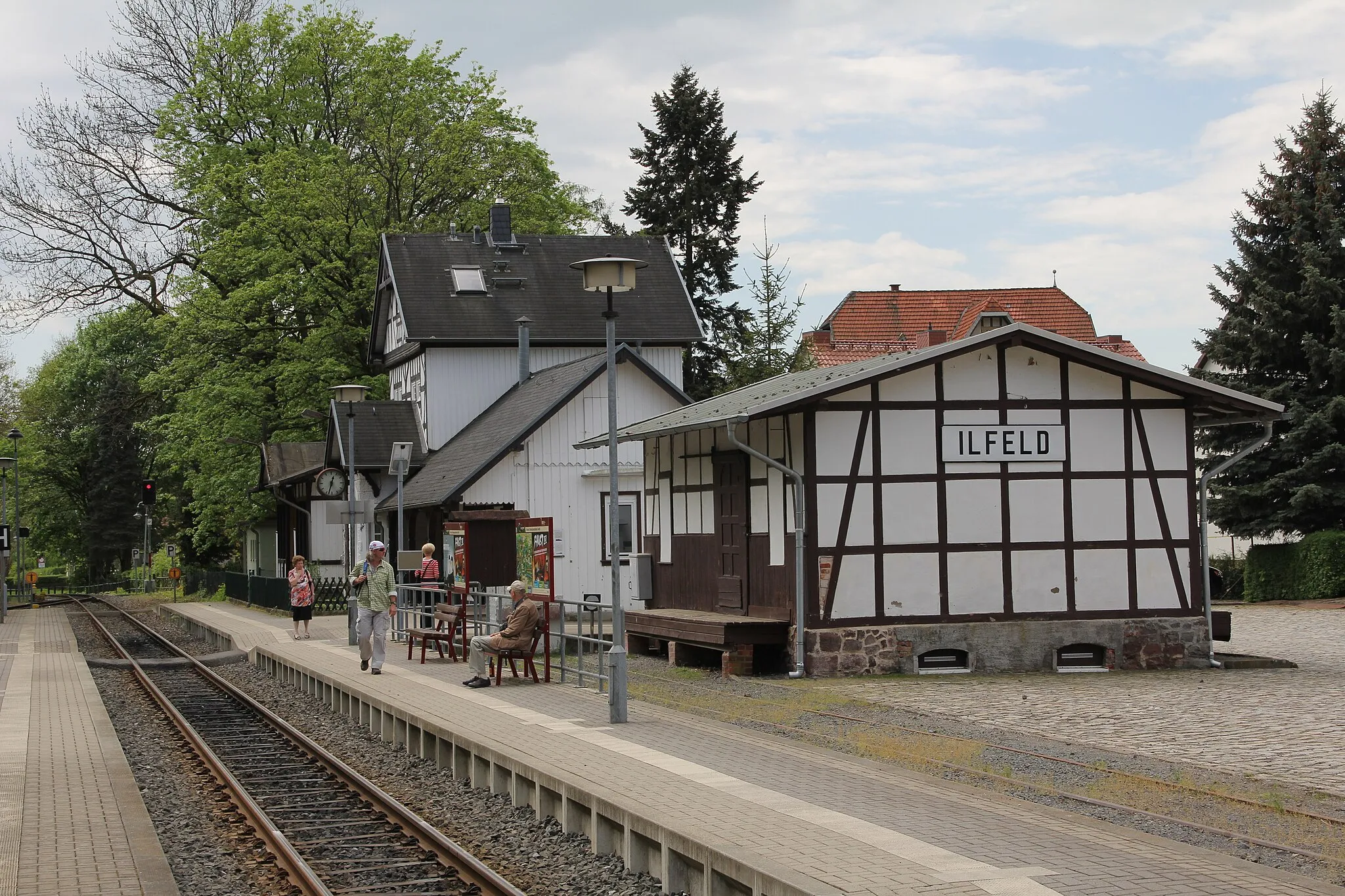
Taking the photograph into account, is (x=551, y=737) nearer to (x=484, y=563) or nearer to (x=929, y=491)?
(x=929, y=491)

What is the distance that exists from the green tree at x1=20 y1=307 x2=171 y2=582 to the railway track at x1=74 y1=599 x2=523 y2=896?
6240 centimetres

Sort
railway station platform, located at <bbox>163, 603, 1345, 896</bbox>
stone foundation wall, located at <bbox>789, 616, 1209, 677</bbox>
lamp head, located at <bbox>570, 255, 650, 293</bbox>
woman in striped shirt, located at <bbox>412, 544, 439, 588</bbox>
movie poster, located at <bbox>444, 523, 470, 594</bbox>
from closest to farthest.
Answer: railway station platform, located at <bbox>163, 603, 1345, 896</bbox>
lamp head, located at <bbox>570, 255, 650, 293</bbox>
stone foundation wall, located at <bbox>789, 616, 1209, 677</bbox>
movie poster, located at <bbox>444, 523, 470, 594</bbox>
woman in striped shirt, located at <bbox>412, 544, 439, 588</bbox>

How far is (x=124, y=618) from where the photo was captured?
48.0 meters

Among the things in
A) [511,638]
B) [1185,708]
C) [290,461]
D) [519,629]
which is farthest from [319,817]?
[290,461]

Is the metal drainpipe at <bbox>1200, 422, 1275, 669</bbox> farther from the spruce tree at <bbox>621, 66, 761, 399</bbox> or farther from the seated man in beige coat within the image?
the spruce tree at <bbox>621, 66, 761, 399</bbox>

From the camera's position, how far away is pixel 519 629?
712 inches

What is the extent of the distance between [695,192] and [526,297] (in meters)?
12.0

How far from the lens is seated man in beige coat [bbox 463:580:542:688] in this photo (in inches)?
707

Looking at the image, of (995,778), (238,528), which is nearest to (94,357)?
(238,528)

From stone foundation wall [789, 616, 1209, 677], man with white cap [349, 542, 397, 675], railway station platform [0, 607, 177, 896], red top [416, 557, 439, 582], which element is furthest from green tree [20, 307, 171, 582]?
stone foundation wall [789, 616, 1209, 677]

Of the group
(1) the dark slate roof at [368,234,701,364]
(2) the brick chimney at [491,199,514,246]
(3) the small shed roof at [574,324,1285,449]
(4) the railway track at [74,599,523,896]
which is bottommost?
(4) the railway track at [74,599,523,896]

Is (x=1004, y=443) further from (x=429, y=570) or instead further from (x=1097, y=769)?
(x=429, y=570)

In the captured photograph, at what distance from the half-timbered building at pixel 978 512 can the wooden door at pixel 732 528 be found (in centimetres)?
7

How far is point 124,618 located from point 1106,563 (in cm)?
3673
